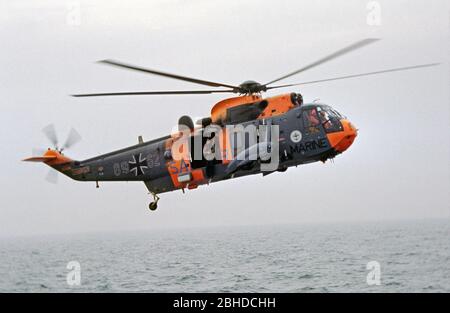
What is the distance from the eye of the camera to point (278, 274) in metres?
38.2

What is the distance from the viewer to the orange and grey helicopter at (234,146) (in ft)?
63.1

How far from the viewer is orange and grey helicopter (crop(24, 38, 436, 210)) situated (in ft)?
63.1

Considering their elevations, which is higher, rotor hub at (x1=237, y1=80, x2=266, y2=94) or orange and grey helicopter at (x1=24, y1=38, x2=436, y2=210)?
rotor hub at (x1=237, y1=80, x2=266, y2=94)

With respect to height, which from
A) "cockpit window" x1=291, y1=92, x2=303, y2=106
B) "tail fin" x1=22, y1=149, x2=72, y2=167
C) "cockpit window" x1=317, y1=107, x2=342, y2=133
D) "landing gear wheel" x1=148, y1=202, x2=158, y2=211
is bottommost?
"landing gear wheel" x1=148, y1=202, x2=158, y2=211

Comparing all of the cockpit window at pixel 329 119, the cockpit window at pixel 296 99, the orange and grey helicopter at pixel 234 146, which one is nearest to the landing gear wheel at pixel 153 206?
the orange and grey helicopter at pixel 234 146

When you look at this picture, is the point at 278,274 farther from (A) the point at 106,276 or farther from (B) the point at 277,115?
(B) the point at 277,115

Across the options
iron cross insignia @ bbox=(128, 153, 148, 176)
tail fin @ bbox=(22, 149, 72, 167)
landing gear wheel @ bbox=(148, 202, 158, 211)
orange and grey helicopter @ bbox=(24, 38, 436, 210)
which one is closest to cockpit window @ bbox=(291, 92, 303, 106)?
orange and grey helicopter @ bbox=(24, 38, 436, 210)

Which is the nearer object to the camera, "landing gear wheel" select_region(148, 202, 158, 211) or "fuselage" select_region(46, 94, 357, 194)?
"fuselage" select_region(46, 94, 357, 194)

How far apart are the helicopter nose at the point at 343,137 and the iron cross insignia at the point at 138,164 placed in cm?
655

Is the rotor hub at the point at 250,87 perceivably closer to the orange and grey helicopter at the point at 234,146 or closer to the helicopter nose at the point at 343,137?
the orange and grey helicopter at the point at 234,146

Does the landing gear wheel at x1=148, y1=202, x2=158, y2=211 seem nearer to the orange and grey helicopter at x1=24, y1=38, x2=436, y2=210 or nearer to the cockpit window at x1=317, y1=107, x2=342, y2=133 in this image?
the orange and grey helicopter at x1=24, y1=38, x2=436, y2=210
